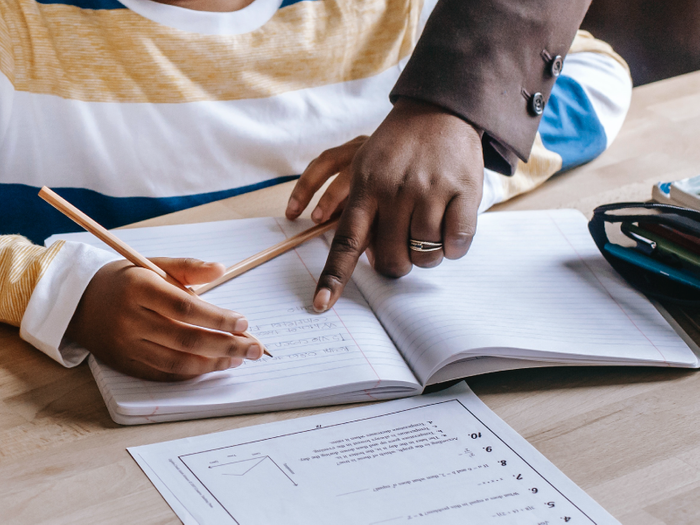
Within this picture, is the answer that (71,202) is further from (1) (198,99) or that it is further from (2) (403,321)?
(2) (403,321)

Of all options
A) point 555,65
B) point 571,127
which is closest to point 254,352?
point 555,65

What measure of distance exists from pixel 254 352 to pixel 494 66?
0.45m

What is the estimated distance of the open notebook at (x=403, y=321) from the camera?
1.72 feet

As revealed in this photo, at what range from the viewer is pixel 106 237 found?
52cm

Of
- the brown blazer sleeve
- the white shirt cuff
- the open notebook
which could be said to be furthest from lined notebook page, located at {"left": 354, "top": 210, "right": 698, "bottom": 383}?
the white shirt cuff

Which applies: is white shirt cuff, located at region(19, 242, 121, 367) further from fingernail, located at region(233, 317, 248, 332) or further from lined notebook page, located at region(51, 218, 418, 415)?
fingernail, located at region(233, 317, 248, 332)

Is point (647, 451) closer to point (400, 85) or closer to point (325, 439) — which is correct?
point (325, 439)

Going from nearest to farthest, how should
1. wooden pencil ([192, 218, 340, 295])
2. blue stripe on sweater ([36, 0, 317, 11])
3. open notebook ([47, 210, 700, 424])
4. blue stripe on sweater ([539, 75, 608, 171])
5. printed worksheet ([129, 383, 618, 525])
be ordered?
printed worksheet ([129, 383, 618, 525]) → open notebook ([47, 210, 700, 424]) → wooden pencil ([192, 218, 340, 295]) → blue stripe on sweater ([36, 0, 317, 11]) → blue stripe on sweater ([539, 75, 608, 171])

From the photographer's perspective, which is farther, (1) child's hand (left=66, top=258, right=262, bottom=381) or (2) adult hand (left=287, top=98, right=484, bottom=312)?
(2) adult hand (left=287, top=98, right=484, bottom=312)

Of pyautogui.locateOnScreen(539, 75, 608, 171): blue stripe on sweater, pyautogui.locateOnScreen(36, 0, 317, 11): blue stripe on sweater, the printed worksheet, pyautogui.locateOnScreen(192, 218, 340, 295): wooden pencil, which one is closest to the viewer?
the printed worksheet

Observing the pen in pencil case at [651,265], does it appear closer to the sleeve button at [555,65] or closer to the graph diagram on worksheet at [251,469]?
the sleeve button at [555,65]

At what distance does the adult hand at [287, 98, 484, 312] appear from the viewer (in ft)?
2.15

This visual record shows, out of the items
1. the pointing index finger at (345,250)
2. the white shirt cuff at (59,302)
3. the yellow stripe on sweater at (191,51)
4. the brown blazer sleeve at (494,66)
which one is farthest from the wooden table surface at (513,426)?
the yellow stripe on sweater at (191,51)

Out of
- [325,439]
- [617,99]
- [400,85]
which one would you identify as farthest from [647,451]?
[617,99]
